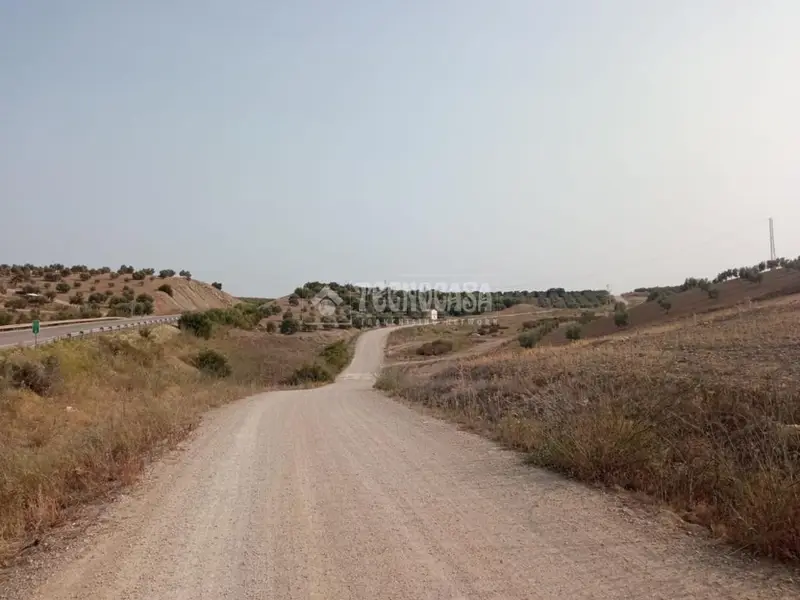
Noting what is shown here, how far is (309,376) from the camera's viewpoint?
43.0 m

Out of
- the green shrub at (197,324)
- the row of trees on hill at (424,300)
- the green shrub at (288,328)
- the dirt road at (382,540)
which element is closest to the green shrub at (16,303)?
the green shrub at (197,324)

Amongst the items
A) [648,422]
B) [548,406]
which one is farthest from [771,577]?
[548,406]

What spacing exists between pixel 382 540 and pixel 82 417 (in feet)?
39.9

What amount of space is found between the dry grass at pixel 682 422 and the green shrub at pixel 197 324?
32.2 m

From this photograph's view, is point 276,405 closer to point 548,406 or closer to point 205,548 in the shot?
point 548,406

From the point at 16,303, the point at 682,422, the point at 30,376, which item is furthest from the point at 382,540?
the point at 16,303

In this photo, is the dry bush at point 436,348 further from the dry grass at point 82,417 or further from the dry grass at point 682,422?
the dry grass at point 682,422

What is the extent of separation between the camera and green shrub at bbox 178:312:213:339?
48072 mm

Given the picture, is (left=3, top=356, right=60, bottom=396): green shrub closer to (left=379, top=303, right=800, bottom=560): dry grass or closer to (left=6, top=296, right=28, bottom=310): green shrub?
(left=379, top=303, right=800, bottom=560): dry grass

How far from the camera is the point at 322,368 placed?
148 feet

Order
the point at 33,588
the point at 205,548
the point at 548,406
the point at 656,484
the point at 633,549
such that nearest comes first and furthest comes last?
the point at 33,588
the point at 633,549
the point at 205,548
the point at 656,484
the point at 548,406

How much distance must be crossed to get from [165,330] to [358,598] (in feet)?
129

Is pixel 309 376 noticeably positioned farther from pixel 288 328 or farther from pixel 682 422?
pixel 288 328

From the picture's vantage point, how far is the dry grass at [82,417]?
7.16 meters
